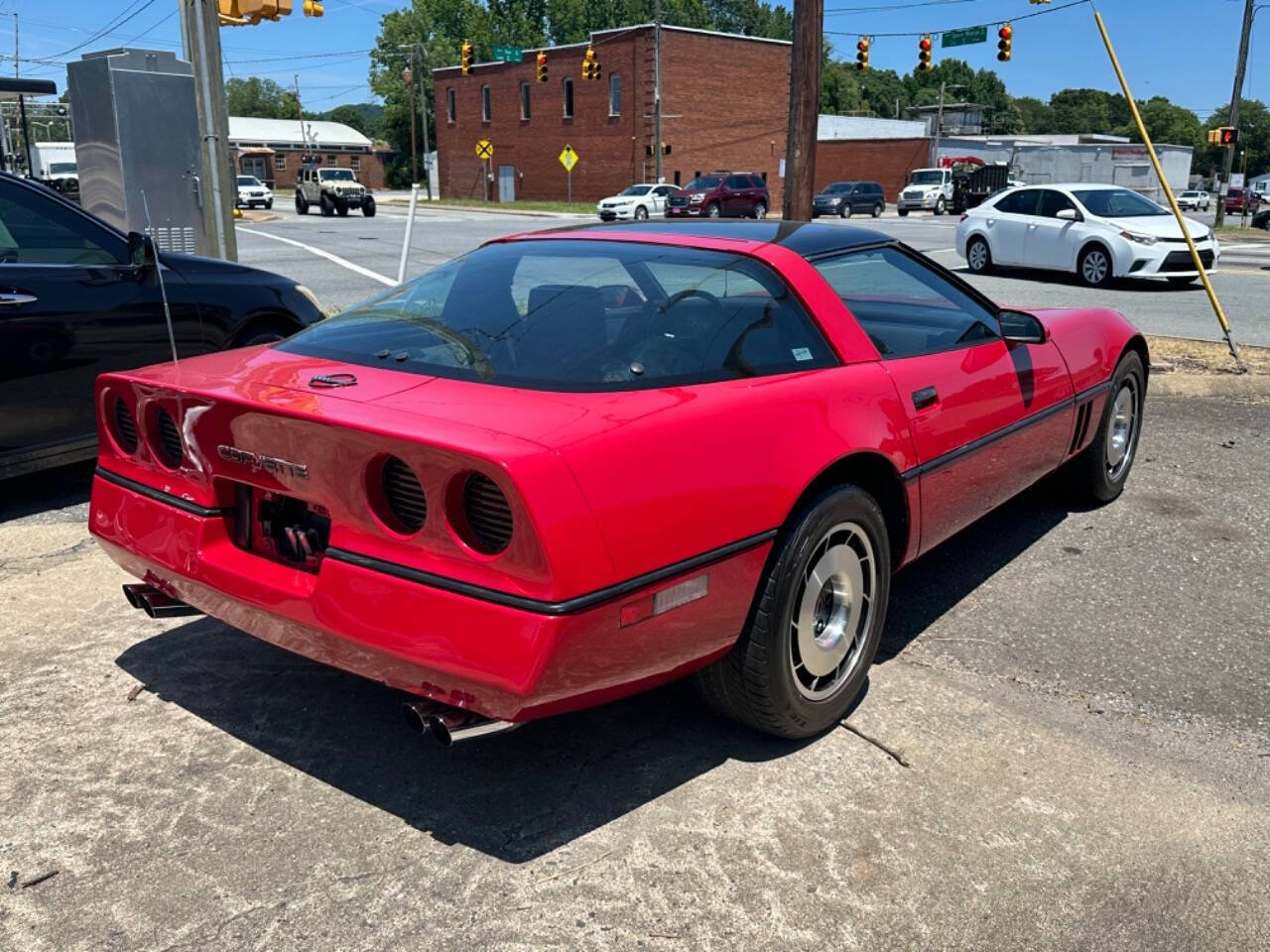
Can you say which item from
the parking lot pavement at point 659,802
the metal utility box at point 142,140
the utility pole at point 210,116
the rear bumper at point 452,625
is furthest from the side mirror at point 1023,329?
the utility pole at point 210,116

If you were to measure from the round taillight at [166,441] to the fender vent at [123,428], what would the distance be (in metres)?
0.14

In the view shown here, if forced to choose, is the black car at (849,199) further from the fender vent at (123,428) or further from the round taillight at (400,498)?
the round taillight at (400,498)

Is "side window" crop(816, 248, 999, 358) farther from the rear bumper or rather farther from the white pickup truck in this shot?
the white pickup truck

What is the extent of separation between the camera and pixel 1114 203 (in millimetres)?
17000

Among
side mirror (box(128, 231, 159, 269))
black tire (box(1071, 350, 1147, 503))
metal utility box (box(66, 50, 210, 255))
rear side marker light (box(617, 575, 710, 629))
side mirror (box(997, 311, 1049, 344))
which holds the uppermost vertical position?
metal utility box (box(66, 50, 210, 255))

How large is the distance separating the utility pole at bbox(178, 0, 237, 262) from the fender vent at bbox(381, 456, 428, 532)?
8648 millimetres

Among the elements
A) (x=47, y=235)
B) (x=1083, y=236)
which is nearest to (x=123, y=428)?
(x=47, y=235)

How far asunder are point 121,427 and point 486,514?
1.47 m

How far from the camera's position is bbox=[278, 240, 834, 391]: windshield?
2.98 metres

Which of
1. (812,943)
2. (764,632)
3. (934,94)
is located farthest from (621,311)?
(934,94)

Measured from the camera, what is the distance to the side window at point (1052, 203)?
17.0 metres

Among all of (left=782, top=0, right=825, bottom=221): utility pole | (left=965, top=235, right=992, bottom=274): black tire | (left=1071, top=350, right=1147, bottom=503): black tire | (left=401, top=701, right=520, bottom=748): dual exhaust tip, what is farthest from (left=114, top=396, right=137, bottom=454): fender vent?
(left=965, top=235, right=992, bottom=274): black tire

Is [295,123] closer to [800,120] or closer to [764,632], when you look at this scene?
[800,120]

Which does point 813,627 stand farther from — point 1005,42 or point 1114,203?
point 1005,42
